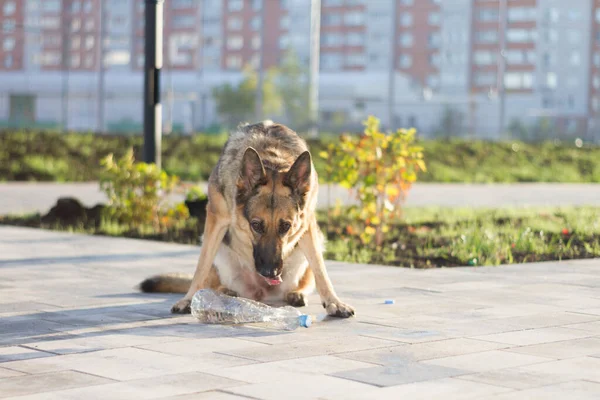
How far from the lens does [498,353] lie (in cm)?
572

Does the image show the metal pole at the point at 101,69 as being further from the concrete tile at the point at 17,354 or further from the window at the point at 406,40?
the window at the point at 406,40

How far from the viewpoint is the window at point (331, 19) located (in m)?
65.8

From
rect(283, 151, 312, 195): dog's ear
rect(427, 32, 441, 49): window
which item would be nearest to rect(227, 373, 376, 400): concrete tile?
rect(283, 151, 312, 195): dog's ear

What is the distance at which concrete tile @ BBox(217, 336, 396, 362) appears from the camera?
564cm

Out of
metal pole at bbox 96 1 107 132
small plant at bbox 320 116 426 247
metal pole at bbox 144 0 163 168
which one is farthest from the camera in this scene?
metal pole at bbox 96 1 107 132

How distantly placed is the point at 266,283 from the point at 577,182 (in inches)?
822

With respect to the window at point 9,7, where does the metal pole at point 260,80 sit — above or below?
below

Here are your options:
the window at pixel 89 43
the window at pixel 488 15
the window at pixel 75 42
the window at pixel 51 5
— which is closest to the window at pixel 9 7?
the window at pixel 51 5

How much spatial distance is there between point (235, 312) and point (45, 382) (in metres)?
2.04

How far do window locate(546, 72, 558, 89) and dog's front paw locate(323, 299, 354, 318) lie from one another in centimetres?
5004

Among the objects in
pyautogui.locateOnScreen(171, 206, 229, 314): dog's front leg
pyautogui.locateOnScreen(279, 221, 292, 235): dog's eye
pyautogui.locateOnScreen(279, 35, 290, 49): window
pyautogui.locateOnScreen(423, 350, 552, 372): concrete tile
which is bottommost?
pyautogui.locateOnScreen(423, 350, 552, 372): concrete tile

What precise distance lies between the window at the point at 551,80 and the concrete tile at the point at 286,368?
51.6 m

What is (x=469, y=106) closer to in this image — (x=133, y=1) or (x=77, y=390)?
(x=133, y=1)

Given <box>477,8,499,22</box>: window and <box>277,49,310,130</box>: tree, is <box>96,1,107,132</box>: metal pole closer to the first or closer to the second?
<box>277,49,310,130</box>: tree
